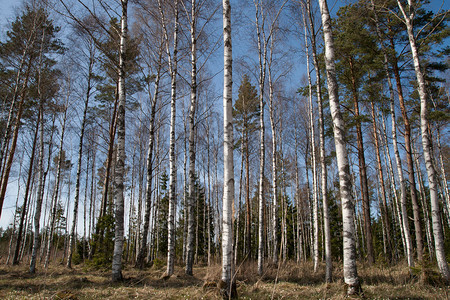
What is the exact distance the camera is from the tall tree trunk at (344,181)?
401 centimetres

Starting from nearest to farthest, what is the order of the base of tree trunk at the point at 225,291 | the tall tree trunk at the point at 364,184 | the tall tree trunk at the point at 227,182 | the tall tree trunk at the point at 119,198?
the base of tree trunk at the point at 225,291 → the tall tree trunk at the point at 227,182 → the tall tree trunk at the point at 119,198 → the tall tree trunk at the point at 364,184

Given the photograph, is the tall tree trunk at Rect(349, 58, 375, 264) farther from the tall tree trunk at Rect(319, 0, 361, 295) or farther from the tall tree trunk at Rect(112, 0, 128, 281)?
the tall tree trunk at Rect(112, 0, 128, 281)

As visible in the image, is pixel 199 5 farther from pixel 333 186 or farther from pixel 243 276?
pixel 333 186

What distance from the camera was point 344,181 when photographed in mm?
4480

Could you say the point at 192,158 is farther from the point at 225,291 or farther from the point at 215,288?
the point at 225,291

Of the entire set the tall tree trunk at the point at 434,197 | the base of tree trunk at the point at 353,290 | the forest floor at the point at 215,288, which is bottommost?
the forest floor at the point at 215,288

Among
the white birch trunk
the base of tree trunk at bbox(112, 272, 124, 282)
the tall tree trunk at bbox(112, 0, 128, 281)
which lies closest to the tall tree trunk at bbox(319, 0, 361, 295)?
the tall tree trunk at bbox(112, 0, 128, 281)

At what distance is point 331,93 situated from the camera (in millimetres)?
4965

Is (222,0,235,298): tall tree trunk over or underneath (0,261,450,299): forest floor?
over

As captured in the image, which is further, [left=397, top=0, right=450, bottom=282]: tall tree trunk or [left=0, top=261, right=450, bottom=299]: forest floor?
[left=397, top=0, right=450, bottom=282]: tall tree trunk

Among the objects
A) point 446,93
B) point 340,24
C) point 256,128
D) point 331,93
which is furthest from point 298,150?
point 331,93

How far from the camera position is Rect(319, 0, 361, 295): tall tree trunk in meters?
4.01

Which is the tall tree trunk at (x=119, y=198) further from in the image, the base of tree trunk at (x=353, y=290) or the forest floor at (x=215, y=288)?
the base of tree trunk at (x=353, y=290)

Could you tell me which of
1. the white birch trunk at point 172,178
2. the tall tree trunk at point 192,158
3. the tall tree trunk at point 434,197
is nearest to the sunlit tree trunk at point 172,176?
the white birch trunk at point 172,178
